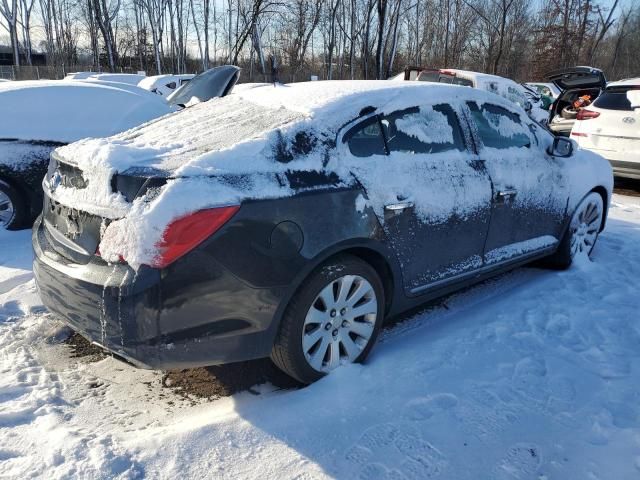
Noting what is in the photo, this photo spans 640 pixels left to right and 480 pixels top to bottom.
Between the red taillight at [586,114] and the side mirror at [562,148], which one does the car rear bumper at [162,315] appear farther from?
the red taillight at [586,114]

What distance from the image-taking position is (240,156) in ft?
8.08

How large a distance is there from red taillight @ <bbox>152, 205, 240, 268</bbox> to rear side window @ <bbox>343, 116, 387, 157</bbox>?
0.92 meters

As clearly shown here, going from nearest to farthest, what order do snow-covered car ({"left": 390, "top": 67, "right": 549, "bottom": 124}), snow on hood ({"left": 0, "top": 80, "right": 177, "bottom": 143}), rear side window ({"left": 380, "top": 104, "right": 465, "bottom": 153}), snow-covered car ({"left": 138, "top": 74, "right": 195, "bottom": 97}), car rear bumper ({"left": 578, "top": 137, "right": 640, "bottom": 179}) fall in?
rear side window ({"left": 380, "top": 104, "right": 465, "bottom": 153}) → snow on hood ({"left": 0, "top": 80, "right": 177, "bottom": 143}) → car rear bumper ({"left": 578, "top": 137, "right": 640, "bottom": 179}) → snow-covered car ({"left": 390, "top": 67, "right": 549, "bottom": 124}) → snow-covered car ({"left": 138, "top": 74, "right": 195, "bottom": 97})

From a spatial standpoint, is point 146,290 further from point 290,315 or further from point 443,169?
point 443,169

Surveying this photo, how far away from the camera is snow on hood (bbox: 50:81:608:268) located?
2.23m

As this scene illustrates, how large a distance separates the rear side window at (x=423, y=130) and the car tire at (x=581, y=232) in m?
1.59

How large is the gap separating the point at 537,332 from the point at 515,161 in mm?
1186

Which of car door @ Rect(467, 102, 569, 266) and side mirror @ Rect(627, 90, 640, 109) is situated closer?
car door @ Rect(467, 102, 569, 266)

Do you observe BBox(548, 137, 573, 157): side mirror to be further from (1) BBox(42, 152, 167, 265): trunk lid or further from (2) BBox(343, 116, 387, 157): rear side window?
(1) BBox(42, 152, 167, 265): trunk lid

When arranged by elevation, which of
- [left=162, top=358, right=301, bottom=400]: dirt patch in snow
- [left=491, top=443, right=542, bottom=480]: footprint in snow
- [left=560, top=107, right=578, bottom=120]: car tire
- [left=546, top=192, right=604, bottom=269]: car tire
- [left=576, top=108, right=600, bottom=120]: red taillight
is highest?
[left=576, top=108, right=600, bottom=120]: red taillight

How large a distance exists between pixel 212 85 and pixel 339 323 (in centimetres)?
551

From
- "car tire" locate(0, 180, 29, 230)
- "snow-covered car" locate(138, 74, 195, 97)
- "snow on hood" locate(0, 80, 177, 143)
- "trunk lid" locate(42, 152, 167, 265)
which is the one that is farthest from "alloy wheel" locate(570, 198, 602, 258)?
"snow-covered car" locate(138, 74, 195, 97)

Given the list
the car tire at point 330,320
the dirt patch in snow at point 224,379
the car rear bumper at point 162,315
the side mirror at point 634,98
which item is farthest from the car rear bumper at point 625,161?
the car rear bumper at point 162,315

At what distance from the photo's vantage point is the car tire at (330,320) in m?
2.55
